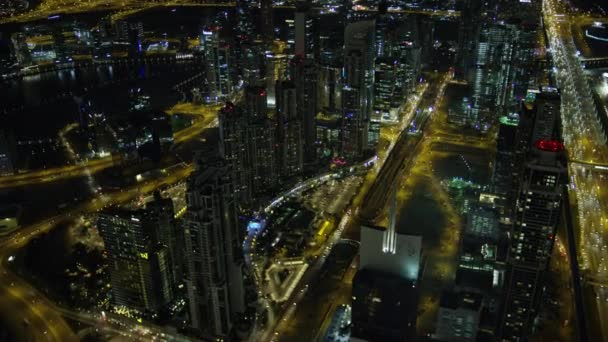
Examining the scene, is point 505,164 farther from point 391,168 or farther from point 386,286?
point 386,286

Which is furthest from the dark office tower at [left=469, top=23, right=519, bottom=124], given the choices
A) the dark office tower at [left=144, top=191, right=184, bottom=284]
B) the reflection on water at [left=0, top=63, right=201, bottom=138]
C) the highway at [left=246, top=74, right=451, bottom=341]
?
the dark office tower at [left=144, top=191, right=184, bottom=284]

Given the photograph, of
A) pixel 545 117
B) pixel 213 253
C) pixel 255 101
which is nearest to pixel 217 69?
pixel 255 101

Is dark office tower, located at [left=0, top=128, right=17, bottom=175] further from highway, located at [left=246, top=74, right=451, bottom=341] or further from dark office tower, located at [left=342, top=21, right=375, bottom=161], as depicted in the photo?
dark office tower, located at [left=342, top=21, right=375, bottom=161]

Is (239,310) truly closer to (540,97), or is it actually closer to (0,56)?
(540,97)

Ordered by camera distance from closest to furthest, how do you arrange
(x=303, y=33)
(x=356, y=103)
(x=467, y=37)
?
(x=356, y=103), (x=303, y=33), (x=467, y=37)

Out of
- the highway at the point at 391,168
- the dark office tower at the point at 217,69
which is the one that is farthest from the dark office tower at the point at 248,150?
the dark office tower at the point at 217,69

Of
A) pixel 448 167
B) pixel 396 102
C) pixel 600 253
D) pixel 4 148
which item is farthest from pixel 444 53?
pixel 4 148
